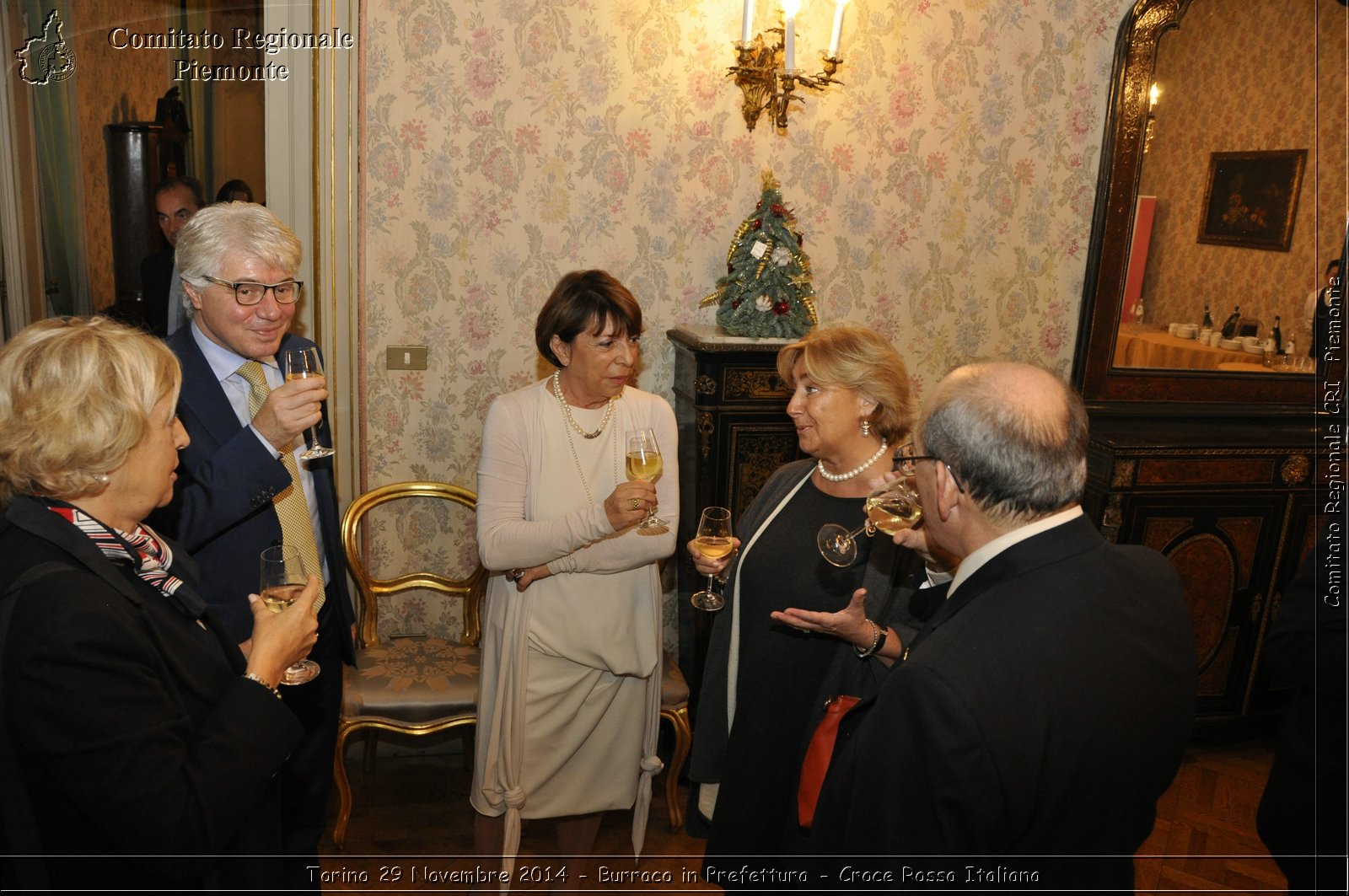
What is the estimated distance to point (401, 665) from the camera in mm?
3445

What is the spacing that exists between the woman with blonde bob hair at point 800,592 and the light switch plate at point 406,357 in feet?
5.30

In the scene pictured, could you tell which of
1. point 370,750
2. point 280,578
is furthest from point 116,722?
point 370,750

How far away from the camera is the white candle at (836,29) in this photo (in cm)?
353

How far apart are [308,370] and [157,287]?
1710mm

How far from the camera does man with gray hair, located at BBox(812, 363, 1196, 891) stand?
4.64 ft

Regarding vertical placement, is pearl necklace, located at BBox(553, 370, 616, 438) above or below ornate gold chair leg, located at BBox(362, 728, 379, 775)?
above

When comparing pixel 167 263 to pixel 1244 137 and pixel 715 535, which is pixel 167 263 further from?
pixel 1244 137

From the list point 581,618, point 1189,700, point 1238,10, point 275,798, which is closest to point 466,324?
point 581,618

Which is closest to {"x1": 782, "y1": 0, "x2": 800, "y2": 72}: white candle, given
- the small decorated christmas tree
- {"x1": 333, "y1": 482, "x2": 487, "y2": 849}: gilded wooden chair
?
the small decorated christmas tree

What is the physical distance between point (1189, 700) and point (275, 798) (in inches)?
67.2

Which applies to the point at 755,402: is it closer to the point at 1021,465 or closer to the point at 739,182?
the point at 739,182

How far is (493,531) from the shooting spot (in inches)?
108

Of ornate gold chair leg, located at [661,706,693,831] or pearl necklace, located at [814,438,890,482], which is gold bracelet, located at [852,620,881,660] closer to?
pearl necklace, located at [814,438,890,482]

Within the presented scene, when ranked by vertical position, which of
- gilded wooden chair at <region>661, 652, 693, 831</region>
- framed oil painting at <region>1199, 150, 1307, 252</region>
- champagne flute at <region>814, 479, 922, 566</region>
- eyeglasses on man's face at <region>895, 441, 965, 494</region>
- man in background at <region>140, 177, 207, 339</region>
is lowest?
gilded wooden chair at <region>661, 652, 693, 831</region>
